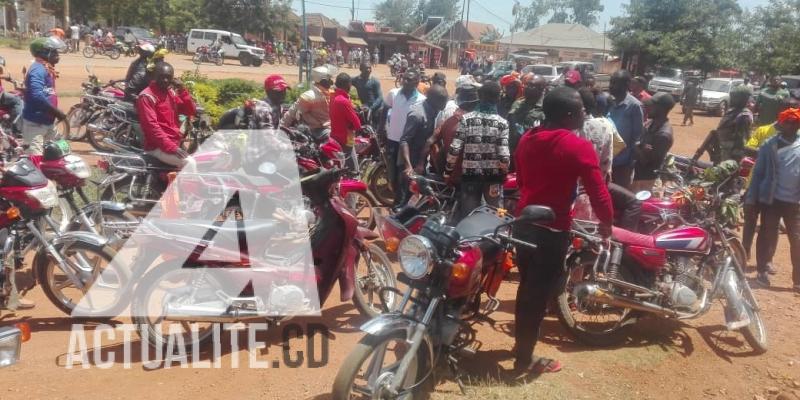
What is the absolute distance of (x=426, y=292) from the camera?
122 inches

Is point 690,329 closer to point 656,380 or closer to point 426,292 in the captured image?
point 656,380

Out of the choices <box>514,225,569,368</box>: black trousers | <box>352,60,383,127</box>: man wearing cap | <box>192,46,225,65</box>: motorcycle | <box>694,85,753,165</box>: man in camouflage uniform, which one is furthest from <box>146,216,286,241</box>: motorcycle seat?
<box>192,46,225,65</box>: motorcycle

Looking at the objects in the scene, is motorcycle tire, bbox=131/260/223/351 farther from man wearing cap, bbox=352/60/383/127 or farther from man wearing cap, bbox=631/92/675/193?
man wearing cap, bbox=352/60/383/127

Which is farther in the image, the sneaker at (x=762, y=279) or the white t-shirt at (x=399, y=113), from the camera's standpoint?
the white t-shirt at (x=399, y=113)

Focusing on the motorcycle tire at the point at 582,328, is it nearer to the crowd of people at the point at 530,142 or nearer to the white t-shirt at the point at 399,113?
the crowd of people at the point at 530,142

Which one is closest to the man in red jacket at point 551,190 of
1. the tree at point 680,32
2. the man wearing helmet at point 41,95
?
the man wearing helmet at point 41,95

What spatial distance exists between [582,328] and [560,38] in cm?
5617

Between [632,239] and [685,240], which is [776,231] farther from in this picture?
[632,239]

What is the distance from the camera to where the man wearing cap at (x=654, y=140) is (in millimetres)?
6000

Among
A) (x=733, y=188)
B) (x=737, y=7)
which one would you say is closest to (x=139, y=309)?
(x=733, y=188)

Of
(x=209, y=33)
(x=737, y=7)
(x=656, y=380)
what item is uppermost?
(x=737, y=7)

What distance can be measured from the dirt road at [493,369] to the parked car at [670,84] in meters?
23.9

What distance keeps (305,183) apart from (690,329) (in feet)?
10.1

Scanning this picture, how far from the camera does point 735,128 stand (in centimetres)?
757
